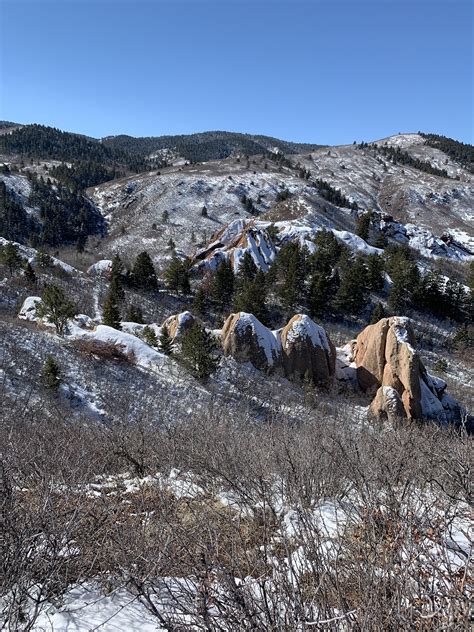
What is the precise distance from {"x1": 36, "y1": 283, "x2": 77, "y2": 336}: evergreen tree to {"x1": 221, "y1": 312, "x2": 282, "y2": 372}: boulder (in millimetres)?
10442

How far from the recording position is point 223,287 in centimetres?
3625

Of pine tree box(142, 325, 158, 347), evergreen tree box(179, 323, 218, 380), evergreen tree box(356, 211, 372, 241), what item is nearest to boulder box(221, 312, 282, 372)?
evergreen tree box(179, 323, 218, 380)

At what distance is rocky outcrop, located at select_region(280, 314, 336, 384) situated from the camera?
2408 cm

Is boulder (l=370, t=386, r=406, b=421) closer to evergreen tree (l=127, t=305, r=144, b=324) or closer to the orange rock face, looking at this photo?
the orange rock face

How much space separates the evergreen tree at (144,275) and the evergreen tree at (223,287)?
6.68 meters

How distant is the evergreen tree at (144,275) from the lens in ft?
122

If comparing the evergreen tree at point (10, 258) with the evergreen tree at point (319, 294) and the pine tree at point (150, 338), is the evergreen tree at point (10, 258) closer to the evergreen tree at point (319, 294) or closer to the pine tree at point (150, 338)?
the pine tree at point (150, 338)

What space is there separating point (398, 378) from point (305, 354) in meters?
5.85

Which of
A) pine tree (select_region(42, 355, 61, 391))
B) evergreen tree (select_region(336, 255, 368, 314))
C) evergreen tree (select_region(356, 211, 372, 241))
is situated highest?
evergreen tree (select_region(356, 211, 372, 241))

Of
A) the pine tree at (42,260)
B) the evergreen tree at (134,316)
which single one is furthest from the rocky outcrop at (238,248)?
the pine tree at (42,260)

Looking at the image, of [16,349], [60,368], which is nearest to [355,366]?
[60,368]

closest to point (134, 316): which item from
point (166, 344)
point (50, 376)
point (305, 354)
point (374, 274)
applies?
point (166, 344)

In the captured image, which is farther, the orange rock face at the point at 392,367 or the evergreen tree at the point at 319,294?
the evergreen tree at the point at 319,294

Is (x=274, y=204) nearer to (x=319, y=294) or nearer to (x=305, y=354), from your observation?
(x=319, y=294)
